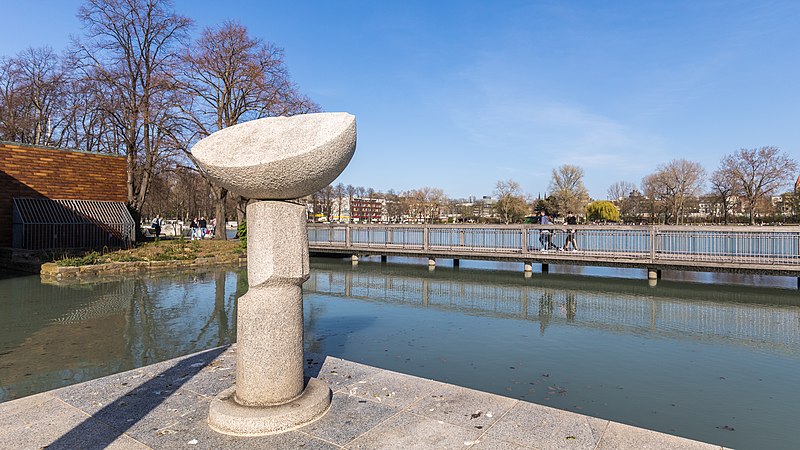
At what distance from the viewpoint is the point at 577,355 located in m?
6.55

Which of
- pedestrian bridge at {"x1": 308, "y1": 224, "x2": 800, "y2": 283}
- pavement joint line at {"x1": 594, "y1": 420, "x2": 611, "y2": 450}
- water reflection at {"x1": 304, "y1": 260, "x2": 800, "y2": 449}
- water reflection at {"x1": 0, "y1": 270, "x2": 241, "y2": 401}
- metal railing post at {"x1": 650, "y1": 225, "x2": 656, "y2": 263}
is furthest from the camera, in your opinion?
metal railing post at {"x1": 650, "y1": 225, "x2": 656, "y2": 263}

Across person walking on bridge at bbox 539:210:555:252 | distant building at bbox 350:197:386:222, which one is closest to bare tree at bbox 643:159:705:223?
person walking on bridge at bbox 539:210:555:252

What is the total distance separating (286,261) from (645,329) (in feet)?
24.9

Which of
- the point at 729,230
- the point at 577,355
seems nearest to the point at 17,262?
the point at 577,355

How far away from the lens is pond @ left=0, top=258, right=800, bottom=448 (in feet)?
15.9

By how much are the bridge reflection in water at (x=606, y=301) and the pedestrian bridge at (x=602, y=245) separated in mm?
731

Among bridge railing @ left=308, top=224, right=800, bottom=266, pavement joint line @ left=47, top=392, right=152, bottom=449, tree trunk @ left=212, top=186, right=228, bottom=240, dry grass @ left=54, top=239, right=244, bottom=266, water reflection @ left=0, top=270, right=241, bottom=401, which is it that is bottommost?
water reflection @ left=0, top=270, right=241, bottom=401

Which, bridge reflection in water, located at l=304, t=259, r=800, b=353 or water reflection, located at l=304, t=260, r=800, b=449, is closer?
water reflection, located at l=304, t=260, r=800, b=449

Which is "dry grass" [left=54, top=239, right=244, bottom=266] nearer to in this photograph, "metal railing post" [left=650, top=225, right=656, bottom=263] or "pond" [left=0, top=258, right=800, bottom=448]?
"pond" [left=0, top=258, right=800, bottom=448]

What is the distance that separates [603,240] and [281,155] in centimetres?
1522

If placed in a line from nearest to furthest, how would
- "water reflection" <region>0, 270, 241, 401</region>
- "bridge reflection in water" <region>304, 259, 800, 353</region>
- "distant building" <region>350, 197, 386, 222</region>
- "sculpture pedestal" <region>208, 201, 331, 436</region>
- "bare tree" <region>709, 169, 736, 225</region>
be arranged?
"sculpture pedestal" <region>208, 201, 331, 436</region>
"water reflection" <region>0, 270, 241, 401</region>
"bridge reflection in water" <region>304, 259, 800, 353</region>
"bare tree" <region>709, 169, 736, 225</region>
"distant building" <region>350, 197, 386, 222</region>

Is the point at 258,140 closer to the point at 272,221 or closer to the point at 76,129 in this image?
the point at 272,221

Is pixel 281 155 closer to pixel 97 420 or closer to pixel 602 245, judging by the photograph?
pixel 97 420

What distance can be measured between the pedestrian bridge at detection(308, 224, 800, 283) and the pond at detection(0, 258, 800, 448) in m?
0.89
